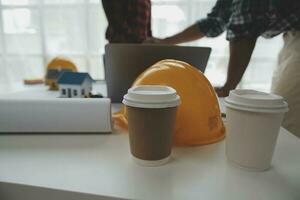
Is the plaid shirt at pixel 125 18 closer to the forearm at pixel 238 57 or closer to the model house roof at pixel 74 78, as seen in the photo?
the model house roof at pixel 74 78

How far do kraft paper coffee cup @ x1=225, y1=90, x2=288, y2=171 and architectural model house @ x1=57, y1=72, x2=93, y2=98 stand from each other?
479 mm

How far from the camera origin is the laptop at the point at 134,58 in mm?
558

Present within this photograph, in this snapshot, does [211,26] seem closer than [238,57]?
No

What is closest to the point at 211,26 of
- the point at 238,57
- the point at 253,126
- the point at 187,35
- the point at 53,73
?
the point at 187,35

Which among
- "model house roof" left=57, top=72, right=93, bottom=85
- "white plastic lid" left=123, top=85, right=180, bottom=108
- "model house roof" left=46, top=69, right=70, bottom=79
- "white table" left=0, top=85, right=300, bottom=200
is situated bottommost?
"white table" left=0, top=85, right=300, bottom=200

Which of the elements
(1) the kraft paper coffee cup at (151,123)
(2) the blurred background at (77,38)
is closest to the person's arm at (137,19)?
(1) the kraft paper coffee cup at (151,123)

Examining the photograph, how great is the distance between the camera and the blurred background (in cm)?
165

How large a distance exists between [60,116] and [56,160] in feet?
0.36

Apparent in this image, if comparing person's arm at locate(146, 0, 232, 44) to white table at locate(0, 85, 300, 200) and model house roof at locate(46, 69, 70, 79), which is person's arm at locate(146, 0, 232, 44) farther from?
white table at locate(0, 85, 300, 200)

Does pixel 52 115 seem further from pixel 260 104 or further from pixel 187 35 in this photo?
pixel 187 35

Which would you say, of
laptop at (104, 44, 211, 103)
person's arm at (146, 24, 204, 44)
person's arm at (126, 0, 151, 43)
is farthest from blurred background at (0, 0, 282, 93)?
laptop at (104, 44, 211, 103)

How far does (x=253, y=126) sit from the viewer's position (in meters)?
0.30

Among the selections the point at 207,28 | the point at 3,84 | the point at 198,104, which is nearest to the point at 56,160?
the point at 198,104

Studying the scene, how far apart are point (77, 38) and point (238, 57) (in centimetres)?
141
